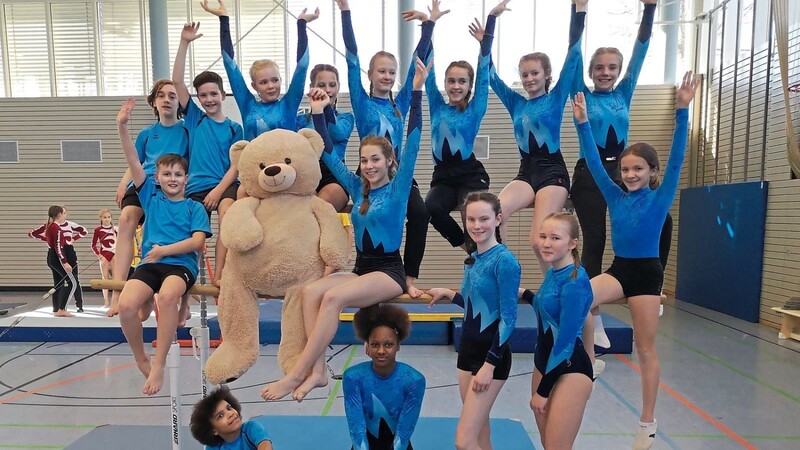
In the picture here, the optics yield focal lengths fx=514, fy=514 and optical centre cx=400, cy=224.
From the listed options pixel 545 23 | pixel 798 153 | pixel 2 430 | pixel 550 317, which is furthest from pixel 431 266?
pixel 550 317

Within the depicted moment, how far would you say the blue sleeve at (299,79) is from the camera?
3.15m

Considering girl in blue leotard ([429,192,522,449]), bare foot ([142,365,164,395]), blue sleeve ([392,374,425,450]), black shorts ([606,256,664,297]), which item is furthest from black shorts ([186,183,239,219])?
black shorts ([606,256,664,297])

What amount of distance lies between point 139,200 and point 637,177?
2.89m

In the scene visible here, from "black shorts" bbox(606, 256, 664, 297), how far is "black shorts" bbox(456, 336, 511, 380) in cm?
77

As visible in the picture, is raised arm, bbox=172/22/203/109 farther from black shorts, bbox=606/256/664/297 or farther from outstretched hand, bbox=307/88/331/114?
black shorts, bbox=606/256/664/297

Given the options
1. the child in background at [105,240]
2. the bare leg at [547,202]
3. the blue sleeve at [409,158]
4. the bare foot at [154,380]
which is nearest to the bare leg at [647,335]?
the bare leg at [547,202]

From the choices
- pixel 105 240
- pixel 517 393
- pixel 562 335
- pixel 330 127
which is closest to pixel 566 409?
pixel 562 335

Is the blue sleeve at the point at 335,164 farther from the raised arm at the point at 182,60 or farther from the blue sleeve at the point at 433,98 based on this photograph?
the raised arm at the point at 182,60

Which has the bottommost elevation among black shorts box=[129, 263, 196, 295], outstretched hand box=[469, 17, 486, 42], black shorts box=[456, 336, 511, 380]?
black shorts box=[456, 336, 511, 380]

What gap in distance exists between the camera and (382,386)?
2.86 m

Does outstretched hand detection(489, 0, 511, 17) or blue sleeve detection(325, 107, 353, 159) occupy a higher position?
outstretched hand detection(489, 0, 511, 17)

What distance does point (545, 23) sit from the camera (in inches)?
391

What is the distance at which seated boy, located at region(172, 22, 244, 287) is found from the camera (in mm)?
3113

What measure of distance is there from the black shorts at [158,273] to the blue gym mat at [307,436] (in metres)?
1.43
